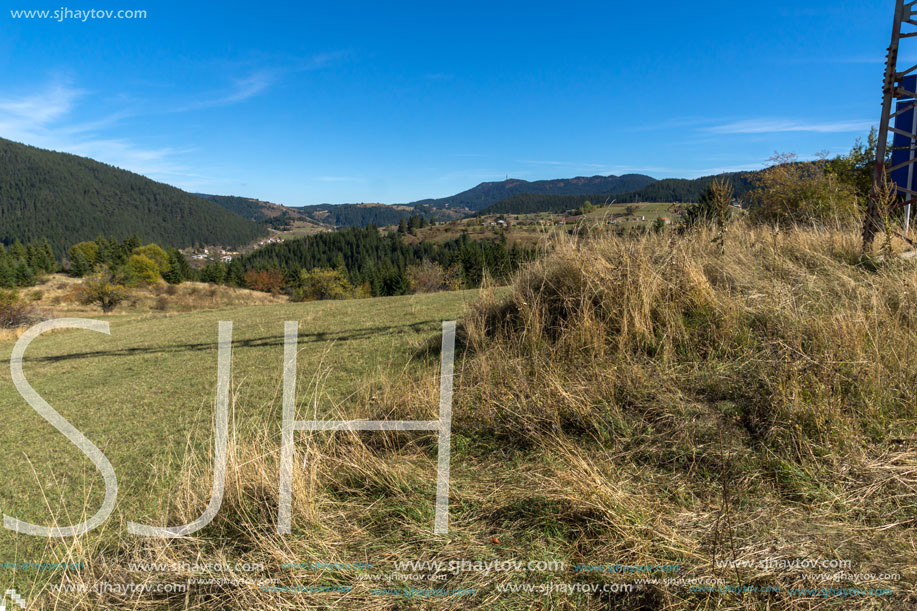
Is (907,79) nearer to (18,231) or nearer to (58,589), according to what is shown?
(58,589)

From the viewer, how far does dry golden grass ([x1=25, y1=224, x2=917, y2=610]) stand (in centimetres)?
176

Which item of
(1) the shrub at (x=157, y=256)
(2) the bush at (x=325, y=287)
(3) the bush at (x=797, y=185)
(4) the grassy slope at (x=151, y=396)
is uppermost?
(3) the bush at (x=797, y=185)

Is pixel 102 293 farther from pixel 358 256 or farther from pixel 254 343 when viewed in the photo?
pixel 358 256

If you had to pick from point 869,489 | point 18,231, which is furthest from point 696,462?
point 18,231

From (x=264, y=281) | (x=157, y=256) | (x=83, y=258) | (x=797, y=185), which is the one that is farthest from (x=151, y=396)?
(x=83, y=258)

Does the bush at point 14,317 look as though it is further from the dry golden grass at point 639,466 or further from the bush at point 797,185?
the bush at point 797,185

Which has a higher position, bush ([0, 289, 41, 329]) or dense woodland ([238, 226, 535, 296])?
dense woodland ([238, 226, 535, 296])

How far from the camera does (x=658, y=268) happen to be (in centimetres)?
430

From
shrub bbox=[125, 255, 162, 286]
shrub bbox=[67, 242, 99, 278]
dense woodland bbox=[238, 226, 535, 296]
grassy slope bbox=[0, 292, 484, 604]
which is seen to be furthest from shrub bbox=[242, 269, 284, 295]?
grassy slope bbox=[0, 292, 484, 604]

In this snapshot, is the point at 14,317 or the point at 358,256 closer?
the point at 14,317

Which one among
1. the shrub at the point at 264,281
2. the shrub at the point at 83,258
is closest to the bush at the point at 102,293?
the shrub at the point at 264,281

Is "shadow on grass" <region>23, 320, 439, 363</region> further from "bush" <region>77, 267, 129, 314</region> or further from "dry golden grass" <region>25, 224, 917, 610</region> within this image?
"bush" <region>77, 267, 129, 314</region>

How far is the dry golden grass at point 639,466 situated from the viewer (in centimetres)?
176

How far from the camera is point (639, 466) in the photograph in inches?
93.8
